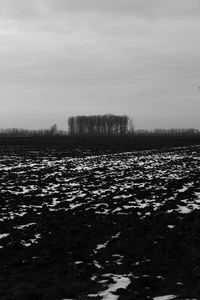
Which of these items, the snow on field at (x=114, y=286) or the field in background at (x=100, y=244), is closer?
the snow on field at (x=114, y=286)

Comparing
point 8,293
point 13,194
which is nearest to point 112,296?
point 8,293

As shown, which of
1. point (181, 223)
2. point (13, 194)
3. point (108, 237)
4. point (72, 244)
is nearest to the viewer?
point (72, 244)

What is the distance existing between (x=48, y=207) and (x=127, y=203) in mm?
2453

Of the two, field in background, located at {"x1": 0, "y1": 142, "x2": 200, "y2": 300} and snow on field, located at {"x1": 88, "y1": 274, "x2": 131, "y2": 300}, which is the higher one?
field in background, located at {"x1": 0, "y1": 142, "x2": 200, "y2": 300}

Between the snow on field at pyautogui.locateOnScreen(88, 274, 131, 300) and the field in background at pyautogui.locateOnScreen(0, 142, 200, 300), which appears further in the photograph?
the field in background at pyautogui.locateOnScreen(0, 142, 200, 300)

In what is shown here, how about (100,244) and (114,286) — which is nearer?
(114,286)

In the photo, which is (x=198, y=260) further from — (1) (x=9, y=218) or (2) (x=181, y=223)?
(1) (x=9, y=218)

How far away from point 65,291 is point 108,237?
3371mm

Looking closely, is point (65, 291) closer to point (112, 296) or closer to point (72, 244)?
point (112, 296)

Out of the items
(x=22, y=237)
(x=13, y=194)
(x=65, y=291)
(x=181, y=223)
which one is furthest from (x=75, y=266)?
(x=13, y=194)

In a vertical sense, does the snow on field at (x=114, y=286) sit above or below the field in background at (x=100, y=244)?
below

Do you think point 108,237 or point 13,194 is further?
point 13,194

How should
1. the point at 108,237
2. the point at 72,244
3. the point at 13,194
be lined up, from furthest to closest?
the point at 13,194 < the point at 108,237 < the point at 72,244

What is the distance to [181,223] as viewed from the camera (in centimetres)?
1088
